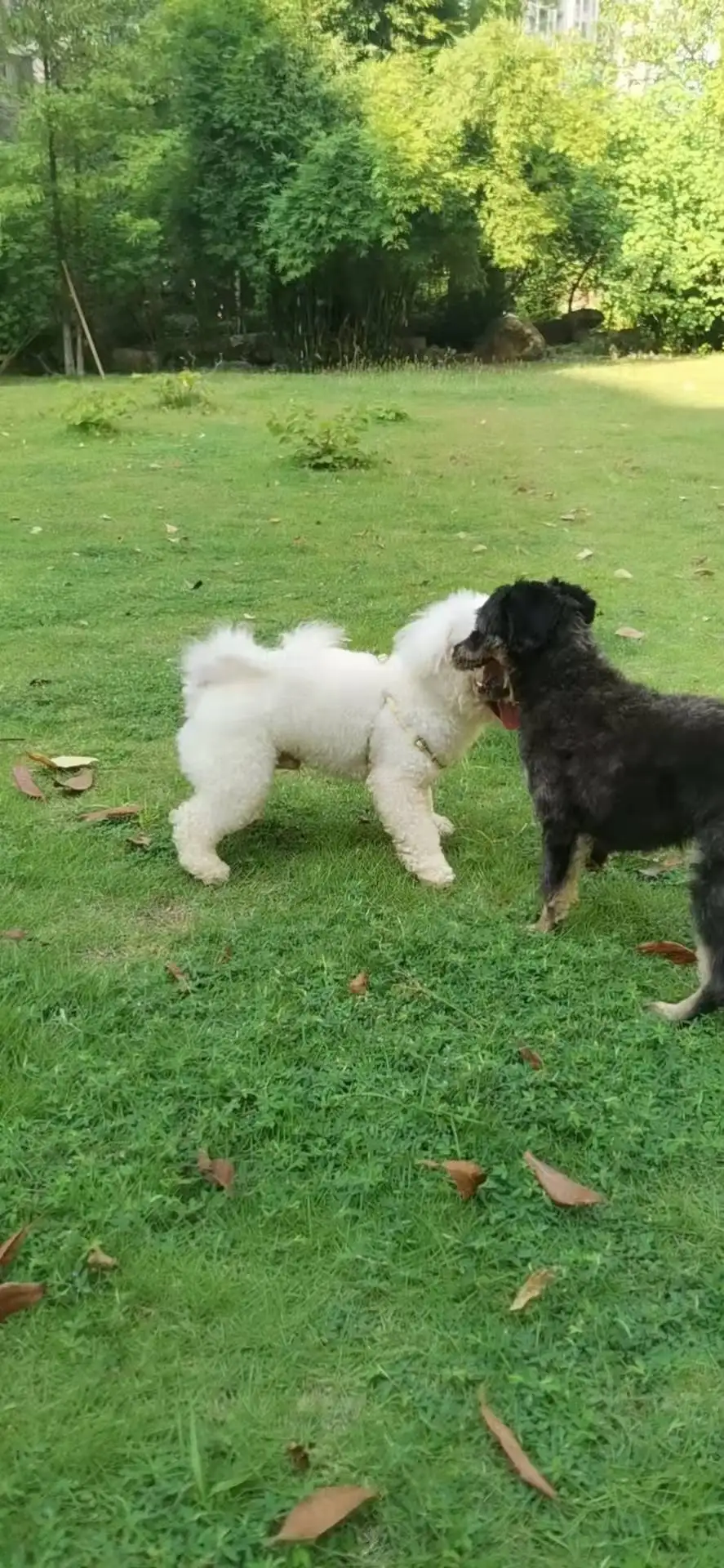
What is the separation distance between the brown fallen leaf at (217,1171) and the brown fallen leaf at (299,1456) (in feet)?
2.10

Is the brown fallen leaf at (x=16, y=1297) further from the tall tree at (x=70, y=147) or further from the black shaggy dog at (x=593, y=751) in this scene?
the tall tree at (x=70, y=147)

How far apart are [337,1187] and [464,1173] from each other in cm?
27

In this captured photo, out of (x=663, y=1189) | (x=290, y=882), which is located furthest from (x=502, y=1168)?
(x=290, y=882)

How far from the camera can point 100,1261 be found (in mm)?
2314

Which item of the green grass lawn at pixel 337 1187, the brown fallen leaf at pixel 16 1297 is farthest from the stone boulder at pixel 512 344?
the brown fallen leaf at pixel 16 1297

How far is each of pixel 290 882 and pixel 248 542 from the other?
4811 millimetres

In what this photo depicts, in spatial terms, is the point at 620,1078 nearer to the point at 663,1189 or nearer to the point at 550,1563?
the point at 663,1189

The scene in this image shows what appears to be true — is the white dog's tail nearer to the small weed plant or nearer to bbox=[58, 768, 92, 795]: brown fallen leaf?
bbox=[58, 768, 92, 795]: brown fallen leaf

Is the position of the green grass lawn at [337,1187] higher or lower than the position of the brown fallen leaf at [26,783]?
lower

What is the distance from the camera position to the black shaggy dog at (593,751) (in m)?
3.27

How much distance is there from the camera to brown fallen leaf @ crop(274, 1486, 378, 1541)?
1.82 meters

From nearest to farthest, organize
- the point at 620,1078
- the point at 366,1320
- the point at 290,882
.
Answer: the point at 366,1320 → the point at 620,1078 → the point at 290,882

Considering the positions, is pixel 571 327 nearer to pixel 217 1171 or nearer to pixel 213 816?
pixel 213 816

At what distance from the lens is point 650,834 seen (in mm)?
3537
